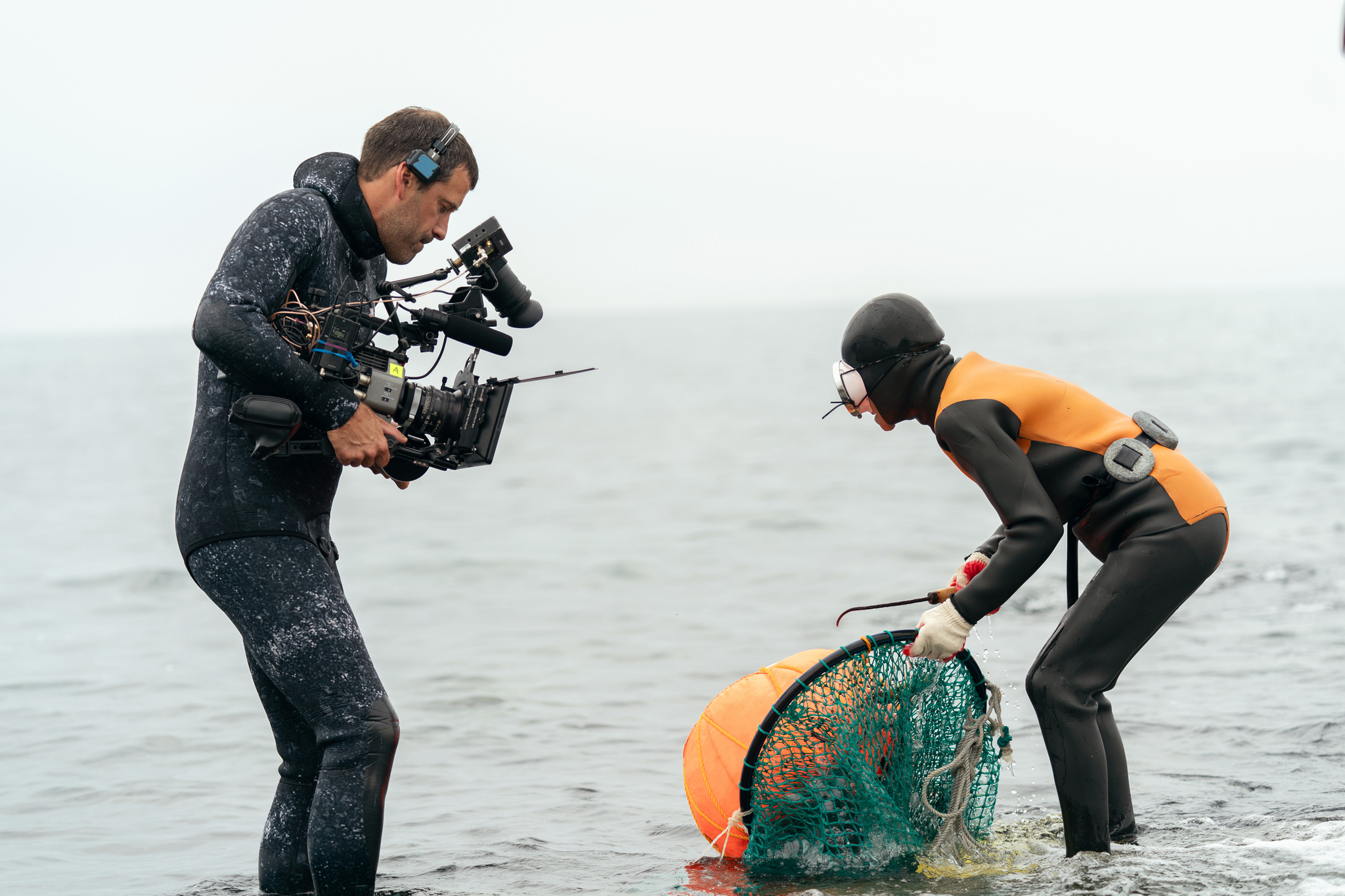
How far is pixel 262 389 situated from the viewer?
329 centimetres

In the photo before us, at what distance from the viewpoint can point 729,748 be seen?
13.7 feet

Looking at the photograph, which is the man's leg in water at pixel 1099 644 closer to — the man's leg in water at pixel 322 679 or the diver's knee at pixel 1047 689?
the diver's knee at pixel 1047 689

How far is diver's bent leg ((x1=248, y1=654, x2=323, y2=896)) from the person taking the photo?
12.2 ft

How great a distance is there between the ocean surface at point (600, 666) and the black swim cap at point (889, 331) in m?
1.69

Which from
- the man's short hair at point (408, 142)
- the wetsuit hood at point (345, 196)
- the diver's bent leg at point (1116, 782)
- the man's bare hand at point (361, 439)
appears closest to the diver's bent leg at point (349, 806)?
the man's bare hand at point (361, 439)

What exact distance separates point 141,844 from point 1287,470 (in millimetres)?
16570

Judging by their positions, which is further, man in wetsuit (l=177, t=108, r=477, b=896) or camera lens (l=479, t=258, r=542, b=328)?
camera lens (l=479, t=258, r=542, b=328)

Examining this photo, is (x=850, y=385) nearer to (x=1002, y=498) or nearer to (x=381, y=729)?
(x=1002, y=498)

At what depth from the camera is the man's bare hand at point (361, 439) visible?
334 centimetres

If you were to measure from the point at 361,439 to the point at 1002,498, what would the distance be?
1.78 meters

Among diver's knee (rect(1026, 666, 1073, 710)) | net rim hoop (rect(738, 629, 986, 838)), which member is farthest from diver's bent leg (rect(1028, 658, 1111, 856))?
net rim hoop (rect(738, 629, 986, 838))

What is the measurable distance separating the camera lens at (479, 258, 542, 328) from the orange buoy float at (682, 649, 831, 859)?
55.1 inches

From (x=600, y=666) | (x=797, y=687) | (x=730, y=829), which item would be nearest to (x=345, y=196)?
(x=797, y=687)

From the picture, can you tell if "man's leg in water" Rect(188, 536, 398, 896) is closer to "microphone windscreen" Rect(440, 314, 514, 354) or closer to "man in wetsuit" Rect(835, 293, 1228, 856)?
"microphone windscreen" Rect(440, 314, 514, 354)
